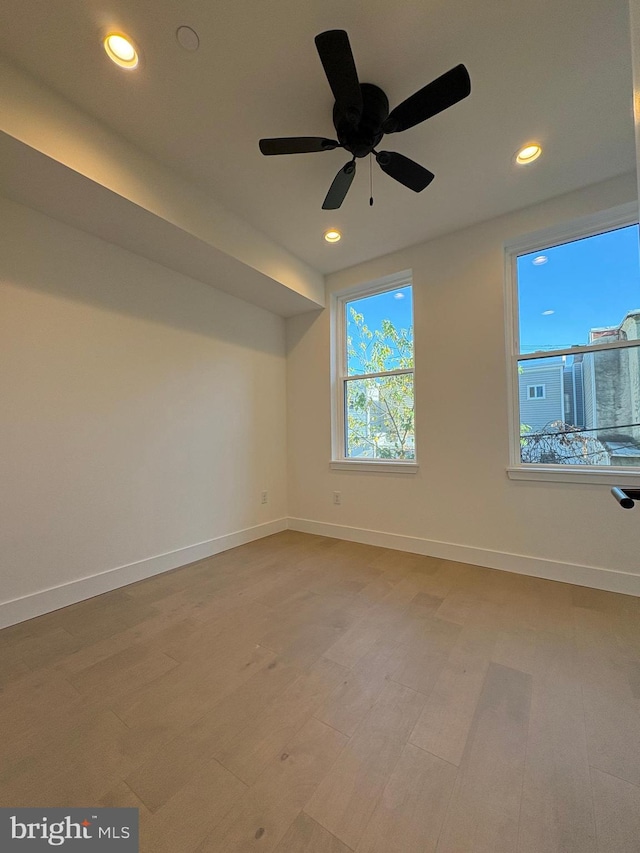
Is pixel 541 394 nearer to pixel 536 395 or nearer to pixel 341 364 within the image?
pixel 536 395

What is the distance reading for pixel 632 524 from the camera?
225cm

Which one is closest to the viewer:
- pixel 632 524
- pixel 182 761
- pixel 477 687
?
pixel 182 761

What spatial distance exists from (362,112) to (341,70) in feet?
0.98

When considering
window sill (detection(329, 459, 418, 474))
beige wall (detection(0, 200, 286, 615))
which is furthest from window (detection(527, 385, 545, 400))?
beige wall (detection(0, 200, 286, 615))

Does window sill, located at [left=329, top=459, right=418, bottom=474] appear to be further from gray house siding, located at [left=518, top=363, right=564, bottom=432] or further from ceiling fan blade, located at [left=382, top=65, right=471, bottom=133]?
ceiling fan blade, located at [left=382, top=65, right=471, bottom=133]

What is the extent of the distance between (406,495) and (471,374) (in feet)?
4.10

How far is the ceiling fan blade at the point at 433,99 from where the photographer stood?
1369 mm

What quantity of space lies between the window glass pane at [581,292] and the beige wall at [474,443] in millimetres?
223

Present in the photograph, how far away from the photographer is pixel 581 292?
2.54 m

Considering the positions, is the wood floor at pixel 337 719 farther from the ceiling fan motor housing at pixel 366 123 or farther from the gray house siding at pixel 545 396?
the ceiling fan motor housing at pixel 366 123

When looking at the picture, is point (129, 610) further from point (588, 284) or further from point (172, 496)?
point (588, 284)

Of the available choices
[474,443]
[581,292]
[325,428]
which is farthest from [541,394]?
[325,428]

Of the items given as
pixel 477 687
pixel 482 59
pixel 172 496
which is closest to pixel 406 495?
pixel 477 687

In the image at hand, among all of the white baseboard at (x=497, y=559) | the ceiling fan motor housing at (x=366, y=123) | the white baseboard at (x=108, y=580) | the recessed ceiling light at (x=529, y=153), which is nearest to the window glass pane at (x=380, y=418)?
the white baseboard at (x=497, y=559)
